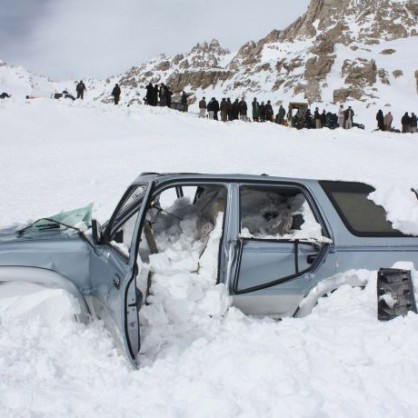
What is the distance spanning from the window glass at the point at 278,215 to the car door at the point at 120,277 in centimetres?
109

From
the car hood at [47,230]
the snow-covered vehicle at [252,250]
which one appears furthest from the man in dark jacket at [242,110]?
the snow-covered vehicle at [252,250]

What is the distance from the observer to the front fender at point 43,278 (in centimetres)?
385

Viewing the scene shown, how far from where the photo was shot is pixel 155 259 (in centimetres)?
440

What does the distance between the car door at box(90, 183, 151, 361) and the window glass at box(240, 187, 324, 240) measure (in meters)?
1.09

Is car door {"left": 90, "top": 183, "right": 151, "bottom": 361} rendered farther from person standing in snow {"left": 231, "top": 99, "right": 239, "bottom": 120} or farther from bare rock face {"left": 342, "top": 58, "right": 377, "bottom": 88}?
bare rock face {"left": 342, "top": 58, "right": 377, "bottom": 88}

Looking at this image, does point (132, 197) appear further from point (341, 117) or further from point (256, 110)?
point (256, 110)

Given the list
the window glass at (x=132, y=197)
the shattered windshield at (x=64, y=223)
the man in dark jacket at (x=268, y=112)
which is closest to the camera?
the window glass at (x=132, y=197)

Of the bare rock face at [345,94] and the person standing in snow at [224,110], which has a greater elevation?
the bare rock face at [345,94]

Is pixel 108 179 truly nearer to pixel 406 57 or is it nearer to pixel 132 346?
pixel 132 346

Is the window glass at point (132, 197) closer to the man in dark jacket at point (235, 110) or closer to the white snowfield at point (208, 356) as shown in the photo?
the white snowfield at point (208, 356)

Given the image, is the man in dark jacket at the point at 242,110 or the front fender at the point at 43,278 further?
the man in dark jacket at the point at 242,110

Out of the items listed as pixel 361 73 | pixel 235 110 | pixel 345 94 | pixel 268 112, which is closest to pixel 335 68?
pixel 361 73

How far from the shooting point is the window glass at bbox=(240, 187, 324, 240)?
434cm

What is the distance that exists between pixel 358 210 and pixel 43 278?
2966mm
